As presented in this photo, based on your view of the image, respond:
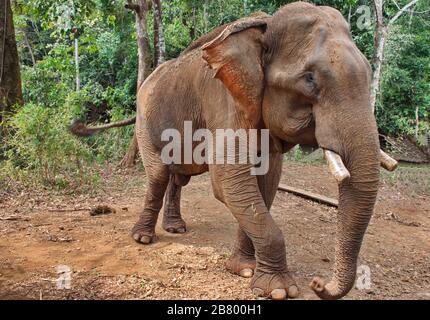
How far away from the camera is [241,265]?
4.65m

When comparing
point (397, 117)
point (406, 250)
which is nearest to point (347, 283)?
point (406, 250)

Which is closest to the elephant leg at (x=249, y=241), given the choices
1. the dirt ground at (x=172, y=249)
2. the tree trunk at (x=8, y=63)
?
the dirt ground at (x=172, y=249)

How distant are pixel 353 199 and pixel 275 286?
117 cm

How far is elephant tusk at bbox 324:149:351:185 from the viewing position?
3041 millimetres

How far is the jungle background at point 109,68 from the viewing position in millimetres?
8219

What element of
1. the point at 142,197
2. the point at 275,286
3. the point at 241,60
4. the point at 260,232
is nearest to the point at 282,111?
the point at 241,60

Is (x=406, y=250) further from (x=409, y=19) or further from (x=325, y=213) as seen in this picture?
(x=409, y=19)

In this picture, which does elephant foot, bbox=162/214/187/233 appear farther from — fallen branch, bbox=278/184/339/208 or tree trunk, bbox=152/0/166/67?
tree trunk, bbox=152/0/166/67

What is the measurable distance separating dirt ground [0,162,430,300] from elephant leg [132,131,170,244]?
154 millimetres

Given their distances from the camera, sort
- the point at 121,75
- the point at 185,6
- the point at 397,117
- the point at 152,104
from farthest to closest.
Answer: the point at 121,75, the point at 397,117, the point at 185,6, the point at 152,104

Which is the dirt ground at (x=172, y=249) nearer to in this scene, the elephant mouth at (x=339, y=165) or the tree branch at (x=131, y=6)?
the elephant mouth at (x=339, y=165)

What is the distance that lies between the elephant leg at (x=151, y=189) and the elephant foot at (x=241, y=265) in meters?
1.29
